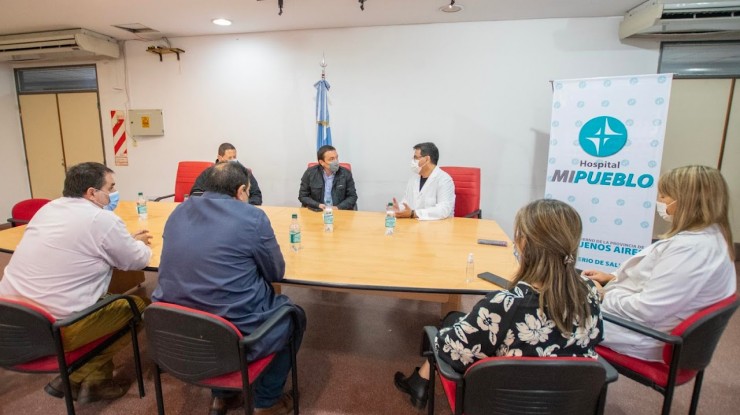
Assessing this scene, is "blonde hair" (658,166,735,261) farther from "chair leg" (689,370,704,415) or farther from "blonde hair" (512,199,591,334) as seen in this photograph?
"blonde hair" (512,199,591,334)

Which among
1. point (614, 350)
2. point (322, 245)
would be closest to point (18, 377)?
point (322, 245)

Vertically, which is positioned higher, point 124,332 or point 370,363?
point 124,332

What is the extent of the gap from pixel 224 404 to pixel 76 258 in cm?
96

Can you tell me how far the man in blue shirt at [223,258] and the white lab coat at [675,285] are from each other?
1.41 meters

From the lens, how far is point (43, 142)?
5383 mm

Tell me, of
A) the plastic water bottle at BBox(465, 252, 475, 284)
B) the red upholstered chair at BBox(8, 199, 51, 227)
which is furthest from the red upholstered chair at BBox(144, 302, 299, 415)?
the red upholstered chair at BBox(8, 199, 51, 227)

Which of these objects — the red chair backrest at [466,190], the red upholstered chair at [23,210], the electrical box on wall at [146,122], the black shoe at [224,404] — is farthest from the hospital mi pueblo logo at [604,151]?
the electrical box on wall at [146,122]

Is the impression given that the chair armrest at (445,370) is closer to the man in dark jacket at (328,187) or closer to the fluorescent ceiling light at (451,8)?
the man in dark jacket at (328,187)

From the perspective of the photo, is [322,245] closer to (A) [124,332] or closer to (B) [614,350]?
(A) [124,332]

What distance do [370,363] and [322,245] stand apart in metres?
0.78

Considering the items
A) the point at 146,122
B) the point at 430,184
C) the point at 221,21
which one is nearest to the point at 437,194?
the point at 430,184

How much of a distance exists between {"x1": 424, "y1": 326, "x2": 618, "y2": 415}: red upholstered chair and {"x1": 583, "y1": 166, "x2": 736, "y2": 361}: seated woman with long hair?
0.44m

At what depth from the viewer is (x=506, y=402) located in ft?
3.48

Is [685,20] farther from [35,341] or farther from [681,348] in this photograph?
[35,341]
